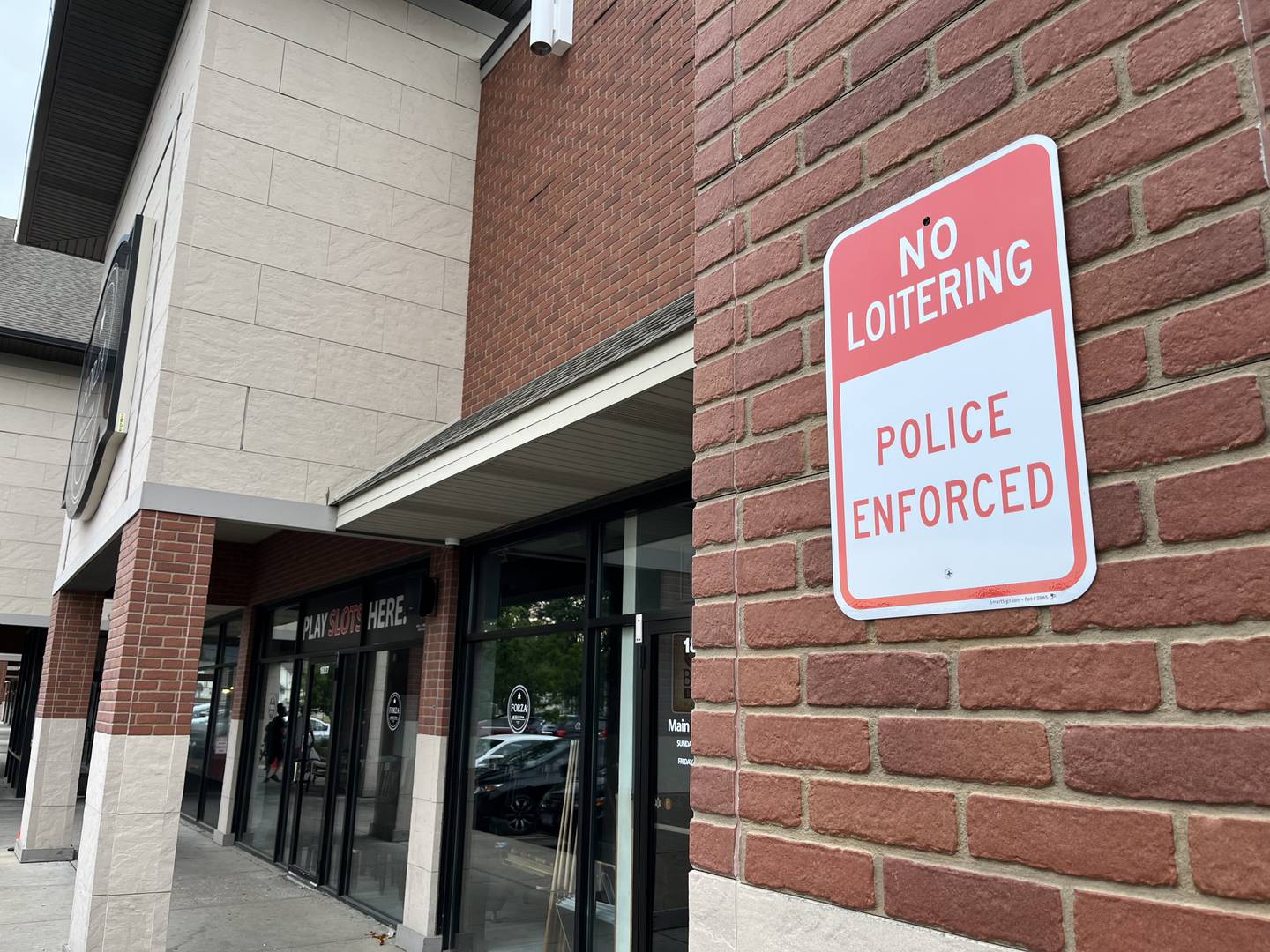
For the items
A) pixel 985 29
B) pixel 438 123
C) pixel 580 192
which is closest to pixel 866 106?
pixel 985 29

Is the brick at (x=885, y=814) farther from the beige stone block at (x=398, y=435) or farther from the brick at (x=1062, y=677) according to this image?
the beige stone block at (x=398, y=435)

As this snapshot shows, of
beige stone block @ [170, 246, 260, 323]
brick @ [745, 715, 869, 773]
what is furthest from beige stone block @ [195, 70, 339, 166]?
brick @ [745, 715, 869, 773]

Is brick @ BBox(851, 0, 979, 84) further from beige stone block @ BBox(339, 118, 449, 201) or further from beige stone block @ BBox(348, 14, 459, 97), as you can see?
beige stone block @ BBox(348, 14, 459, 97)

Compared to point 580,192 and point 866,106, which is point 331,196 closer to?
point 580,192

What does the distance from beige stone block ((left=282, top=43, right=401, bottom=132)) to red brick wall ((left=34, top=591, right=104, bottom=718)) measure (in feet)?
26.8

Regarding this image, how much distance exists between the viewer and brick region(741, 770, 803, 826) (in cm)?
169

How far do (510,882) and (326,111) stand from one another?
6915mm

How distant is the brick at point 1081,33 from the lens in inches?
54.6

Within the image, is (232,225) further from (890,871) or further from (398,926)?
(890,871)

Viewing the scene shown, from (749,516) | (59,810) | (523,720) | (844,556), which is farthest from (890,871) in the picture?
(59,810)

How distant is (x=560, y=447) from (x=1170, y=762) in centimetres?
470

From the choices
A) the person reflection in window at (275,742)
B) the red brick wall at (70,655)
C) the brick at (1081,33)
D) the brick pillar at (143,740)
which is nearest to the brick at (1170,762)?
the brick at (1081,33)

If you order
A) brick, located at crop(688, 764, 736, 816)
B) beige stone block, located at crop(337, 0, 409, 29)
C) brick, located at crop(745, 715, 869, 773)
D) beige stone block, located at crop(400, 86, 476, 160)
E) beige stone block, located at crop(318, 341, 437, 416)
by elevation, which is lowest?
brick, located at crop(688, 764, 736, 816)

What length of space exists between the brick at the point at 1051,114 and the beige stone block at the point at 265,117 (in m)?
8.29
